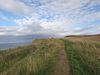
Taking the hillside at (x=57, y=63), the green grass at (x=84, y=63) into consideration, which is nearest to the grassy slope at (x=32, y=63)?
the hillside at (x=57, y=63)

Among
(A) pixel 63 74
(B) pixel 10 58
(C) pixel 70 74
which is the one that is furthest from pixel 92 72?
(B) pixel 10 58

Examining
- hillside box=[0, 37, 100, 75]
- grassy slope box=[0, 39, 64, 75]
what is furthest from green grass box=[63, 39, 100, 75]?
grassy slope box=[0, 39, 64, 75]

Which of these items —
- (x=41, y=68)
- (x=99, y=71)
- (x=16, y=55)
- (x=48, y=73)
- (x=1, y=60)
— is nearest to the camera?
(x=99, y=71)

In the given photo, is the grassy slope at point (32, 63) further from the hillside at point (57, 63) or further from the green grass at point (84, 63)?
the green grass at point (84, 63)

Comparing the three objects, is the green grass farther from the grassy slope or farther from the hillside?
the grassy slope

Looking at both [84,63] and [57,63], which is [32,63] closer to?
[57,63]

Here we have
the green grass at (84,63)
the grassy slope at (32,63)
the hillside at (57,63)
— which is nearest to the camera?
the green grass at (84,63)

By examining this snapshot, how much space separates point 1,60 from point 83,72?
10.8 m

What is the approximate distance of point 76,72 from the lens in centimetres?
446

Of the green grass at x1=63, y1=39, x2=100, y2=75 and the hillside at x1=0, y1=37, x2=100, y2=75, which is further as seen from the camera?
the hillside at x1=0, y1=37, x2=100, y2=75

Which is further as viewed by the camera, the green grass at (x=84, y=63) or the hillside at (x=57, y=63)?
the hillside at (x=57, y=63)

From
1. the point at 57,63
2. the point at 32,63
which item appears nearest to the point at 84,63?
the point at 57,63

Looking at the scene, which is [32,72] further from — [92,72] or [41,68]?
[92,72]

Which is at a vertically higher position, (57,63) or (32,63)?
(32,63)
